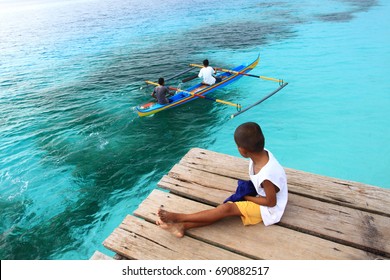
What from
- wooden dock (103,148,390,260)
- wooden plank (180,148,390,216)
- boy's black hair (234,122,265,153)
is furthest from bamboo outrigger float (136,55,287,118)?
boy's black hair (234,122,265,153)

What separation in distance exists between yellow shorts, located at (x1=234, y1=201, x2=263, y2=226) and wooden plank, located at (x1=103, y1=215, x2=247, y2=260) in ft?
1.36

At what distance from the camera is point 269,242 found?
2771mm

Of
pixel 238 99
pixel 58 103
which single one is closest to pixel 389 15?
pixel 238 99

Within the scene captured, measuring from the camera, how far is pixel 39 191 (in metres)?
6.75

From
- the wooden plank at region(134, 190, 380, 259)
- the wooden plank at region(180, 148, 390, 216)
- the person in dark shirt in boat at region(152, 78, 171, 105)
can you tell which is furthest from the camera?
the person in dark shirt in boat at region(152, 78, 171, 105)

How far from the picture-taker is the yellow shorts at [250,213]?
2957mm

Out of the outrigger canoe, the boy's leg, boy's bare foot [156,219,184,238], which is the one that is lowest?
the outrigger canoe

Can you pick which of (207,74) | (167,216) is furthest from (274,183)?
(207,74)

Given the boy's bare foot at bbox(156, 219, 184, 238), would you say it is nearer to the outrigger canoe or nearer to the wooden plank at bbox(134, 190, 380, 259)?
the wooden plank at bbox(134, 190, 380, 259)

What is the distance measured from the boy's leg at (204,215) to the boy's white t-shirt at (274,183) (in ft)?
1.00

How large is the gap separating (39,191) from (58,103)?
226 inches

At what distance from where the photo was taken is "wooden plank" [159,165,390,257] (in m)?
2.72

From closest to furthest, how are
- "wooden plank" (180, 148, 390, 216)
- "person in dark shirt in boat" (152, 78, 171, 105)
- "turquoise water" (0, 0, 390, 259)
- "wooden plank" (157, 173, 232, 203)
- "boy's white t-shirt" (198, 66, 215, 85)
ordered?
"wooden plank" (180, 148, 390, 216), "wooden plank" (157, 173, 232, 203), "turquoise water" (0, 0, 390, 259), "person in dark shirt in boat" (152, 78, 171, 105), "boy's white t-shirt" (198, 66, 215, 85)

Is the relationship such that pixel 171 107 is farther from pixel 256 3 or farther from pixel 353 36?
pixel 256 3
